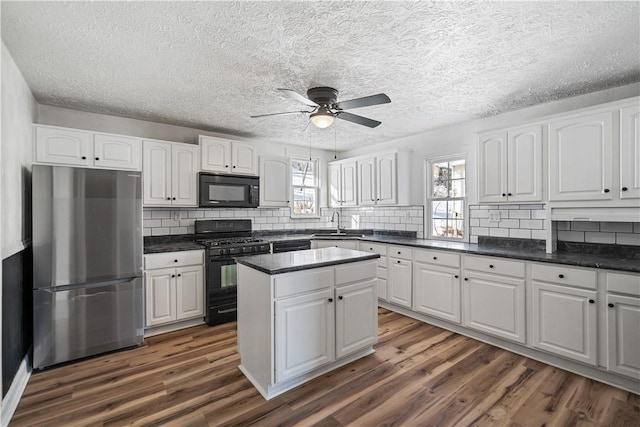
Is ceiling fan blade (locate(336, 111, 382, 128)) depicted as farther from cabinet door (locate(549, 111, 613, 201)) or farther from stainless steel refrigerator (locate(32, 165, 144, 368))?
stainless steel refrigerator (locate(32, 165, 144, 368))

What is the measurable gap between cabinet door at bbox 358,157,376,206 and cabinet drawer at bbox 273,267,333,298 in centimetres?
242

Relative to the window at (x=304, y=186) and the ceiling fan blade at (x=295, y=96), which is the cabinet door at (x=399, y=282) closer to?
the window at (x=304, y=186)

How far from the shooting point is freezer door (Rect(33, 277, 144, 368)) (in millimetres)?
2491

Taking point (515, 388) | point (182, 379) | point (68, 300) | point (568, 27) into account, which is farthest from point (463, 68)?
point (68, 300)

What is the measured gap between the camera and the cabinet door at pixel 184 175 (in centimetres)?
363

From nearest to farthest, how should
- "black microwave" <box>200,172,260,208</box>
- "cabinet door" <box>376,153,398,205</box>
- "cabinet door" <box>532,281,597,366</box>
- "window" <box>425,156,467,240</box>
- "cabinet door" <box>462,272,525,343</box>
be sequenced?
1. "cabinet door" <box>532,281,597,366</box>
2. "cabinet door" <box>462,272,525,343</box>
3. "black microwave" <box>200,172,260,208</box>
4. "window" <box>425,156,467,240</box>
5. "cabinet door" <box>376,153,398,205</box>

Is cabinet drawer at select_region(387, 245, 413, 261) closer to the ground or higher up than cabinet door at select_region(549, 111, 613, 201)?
closer to the ground

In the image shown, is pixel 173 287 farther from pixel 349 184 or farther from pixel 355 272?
pixel 349 184

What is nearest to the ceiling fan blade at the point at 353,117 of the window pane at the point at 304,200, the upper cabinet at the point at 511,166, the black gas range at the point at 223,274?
the upper cabinet at the point at 511,166

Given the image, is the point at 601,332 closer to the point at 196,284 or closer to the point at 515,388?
the point at 515,388

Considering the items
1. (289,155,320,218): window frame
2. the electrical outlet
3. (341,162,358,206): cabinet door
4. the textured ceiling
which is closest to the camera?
the textured ceiling

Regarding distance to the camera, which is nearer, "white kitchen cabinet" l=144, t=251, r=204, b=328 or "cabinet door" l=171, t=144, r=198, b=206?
"white kitchen cabinet" l=144, t=251, r=204, b=328

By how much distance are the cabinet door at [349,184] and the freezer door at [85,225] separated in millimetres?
2988

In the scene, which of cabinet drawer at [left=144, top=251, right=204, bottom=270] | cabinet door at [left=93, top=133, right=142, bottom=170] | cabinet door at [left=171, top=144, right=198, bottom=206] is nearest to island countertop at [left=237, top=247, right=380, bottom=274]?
cabinet drawer at [left=144, top=251, right=204, bottom=270]
